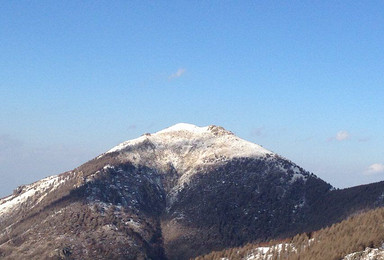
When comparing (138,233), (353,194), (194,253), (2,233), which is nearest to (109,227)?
(138,233)

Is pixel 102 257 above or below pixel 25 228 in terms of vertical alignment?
below


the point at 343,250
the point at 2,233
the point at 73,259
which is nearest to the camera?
the point at 343,250

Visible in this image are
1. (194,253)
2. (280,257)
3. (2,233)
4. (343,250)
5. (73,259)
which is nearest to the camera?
(343,250)

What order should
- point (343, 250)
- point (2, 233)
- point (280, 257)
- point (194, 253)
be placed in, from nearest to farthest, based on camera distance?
point (343, 250) → point (280, 257) → point (194, 253) → point (2, 233)

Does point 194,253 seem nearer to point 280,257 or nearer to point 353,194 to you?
point 353,194

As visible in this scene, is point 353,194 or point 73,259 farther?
point 353,194

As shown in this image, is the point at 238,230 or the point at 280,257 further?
the point at 238,230

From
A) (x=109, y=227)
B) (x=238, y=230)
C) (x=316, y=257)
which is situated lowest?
(x=316, y=257)

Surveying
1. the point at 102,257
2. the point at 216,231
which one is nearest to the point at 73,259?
the point at 102,257

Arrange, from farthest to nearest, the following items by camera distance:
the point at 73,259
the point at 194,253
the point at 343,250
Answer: the point at 194,253 → the point at 73,259 → the point at 343,250
